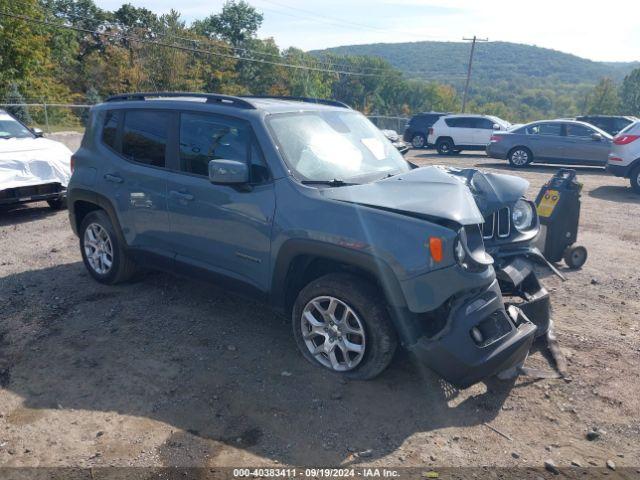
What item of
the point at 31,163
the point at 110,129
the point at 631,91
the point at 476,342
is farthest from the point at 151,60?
the point at 631,91

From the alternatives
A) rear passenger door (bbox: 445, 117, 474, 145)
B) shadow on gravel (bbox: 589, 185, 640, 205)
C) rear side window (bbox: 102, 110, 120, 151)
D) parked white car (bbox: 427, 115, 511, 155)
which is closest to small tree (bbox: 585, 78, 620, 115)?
parked white car (bbox: 427, 115, 511, 155)

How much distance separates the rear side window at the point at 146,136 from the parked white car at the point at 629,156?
10914 millimetres

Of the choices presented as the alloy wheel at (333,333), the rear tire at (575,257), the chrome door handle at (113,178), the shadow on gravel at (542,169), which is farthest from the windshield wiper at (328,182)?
the shadow on gravel at (542,169)

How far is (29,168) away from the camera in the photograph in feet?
27.9

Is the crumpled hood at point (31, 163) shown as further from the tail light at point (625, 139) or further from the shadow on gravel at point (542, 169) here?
the shadow on gravel at point (542, 169)

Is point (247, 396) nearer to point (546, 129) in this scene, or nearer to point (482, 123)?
point (546, 129)


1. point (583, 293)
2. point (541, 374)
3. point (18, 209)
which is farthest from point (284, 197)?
point (18, 209)

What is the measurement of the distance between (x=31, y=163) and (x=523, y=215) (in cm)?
720

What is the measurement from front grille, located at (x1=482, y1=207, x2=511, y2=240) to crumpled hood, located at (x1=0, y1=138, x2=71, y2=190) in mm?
6880

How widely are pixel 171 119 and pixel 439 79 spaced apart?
13316cm

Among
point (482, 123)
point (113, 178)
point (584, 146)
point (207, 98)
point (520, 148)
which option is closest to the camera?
point (207, 98)

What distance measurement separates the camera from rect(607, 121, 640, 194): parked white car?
12.1m

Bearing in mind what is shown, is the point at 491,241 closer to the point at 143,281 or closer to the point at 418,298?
the point at 418,298

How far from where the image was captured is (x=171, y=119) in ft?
15.8
